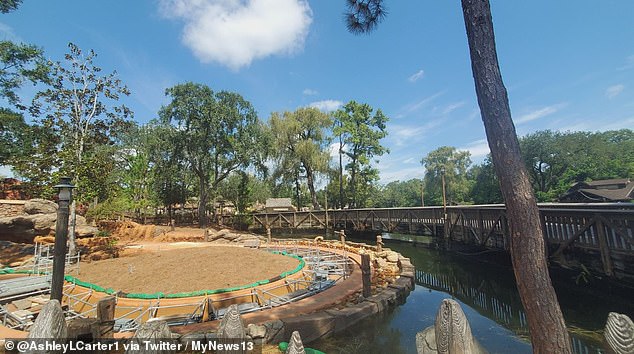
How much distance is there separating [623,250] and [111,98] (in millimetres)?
17905

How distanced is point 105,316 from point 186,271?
4.73 m

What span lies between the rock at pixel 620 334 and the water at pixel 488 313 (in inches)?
167

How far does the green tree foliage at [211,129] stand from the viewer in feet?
68.1

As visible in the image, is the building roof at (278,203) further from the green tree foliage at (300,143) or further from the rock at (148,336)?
the rock at (148,336)

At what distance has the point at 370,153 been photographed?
2959 centimetres

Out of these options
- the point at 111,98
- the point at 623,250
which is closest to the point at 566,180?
the point at 623,250

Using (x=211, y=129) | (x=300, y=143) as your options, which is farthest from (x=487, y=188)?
(x=211, y=129)

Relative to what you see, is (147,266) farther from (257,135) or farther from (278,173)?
(278,173)

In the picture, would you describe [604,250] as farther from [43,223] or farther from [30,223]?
[30,223]

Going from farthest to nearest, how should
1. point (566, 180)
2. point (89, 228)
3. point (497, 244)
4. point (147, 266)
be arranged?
1. point (566, 180)
2. point (89, 228)
3. point (497, 244)
4. point (147, 266)

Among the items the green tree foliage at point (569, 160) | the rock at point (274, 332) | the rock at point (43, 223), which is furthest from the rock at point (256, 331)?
the green tree foliage at point (569, 160)

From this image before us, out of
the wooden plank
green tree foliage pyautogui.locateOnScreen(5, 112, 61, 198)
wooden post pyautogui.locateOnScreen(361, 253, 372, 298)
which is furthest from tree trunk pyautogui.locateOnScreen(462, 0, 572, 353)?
green tree foliage pyautogui.locateOnScreen(5, 112, 61, 198)

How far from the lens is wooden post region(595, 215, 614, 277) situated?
603 cm

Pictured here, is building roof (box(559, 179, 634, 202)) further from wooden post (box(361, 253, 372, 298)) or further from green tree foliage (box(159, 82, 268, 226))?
green tree foliage (box(159, 82, 268, 226))
